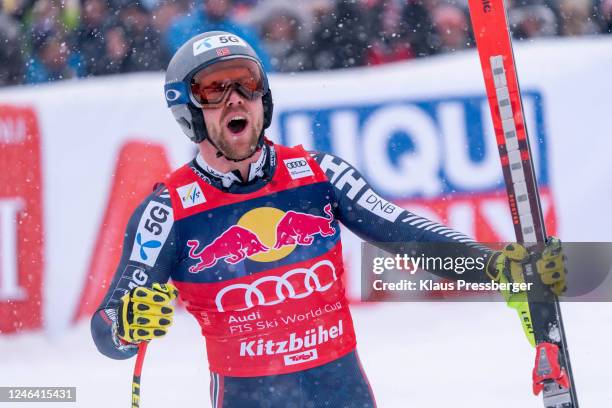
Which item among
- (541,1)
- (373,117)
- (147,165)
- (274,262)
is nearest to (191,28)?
(147,165)

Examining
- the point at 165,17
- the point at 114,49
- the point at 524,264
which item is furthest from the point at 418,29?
the point at 524,264

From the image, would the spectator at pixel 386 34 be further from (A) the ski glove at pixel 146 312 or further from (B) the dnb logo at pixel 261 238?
(A) the ski glove at pixel 146 312

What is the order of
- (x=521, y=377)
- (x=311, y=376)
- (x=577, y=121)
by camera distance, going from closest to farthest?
1. (x=311, y=376)
2. (x=521, y=377)
3. (x=577, y=121)

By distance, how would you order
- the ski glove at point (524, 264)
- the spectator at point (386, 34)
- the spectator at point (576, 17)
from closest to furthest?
the ski glove at point (524, 264) < the spectator at point (576, 17) < the spectator at point (386, 34)

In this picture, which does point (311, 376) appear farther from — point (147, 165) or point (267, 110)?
point (147, 165)

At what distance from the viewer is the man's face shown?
3.49 m

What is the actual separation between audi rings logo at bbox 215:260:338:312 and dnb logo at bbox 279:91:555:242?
2.38 m

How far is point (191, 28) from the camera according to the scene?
20.5ft

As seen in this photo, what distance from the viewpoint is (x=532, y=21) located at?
19.3 ft

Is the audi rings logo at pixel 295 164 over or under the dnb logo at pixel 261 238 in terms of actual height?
over

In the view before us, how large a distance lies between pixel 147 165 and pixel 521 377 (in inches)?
107

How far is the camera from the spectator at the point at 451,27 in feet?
19.7

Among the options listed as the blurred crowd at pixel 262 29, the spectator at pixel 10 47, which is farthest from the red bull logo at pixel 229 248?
the spectator at pixel 10 47

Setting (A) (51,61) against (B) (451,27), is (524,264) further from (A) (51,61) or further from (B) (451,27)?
(A) (51,61)
